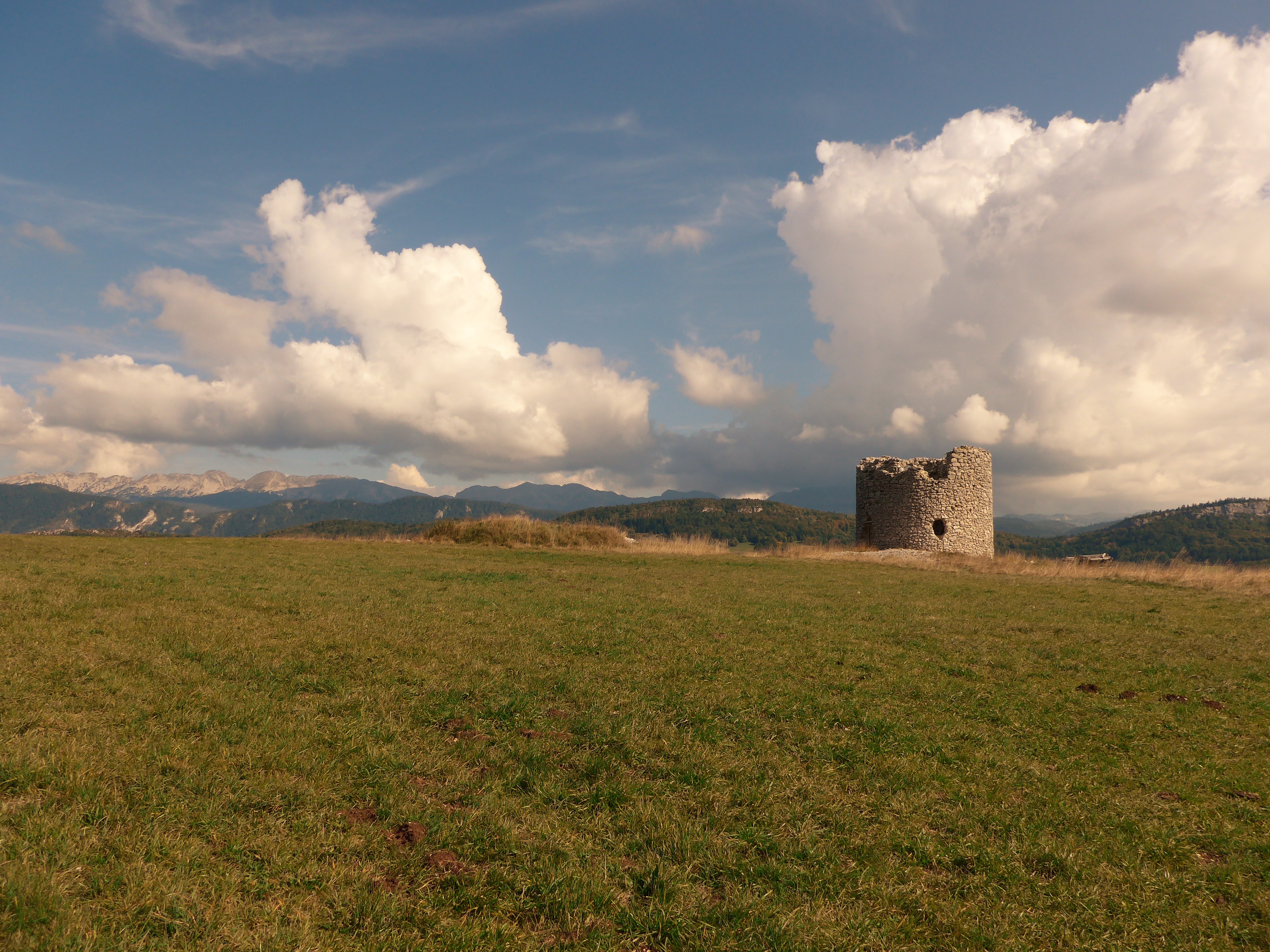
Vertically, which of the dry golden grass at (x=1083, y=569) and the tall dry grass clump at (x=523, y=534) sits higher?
the tall dry grass clump at (x=523, y=534)

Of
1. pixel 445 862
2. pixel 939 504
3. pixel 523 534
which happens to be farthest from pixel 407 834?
pixel 939 504

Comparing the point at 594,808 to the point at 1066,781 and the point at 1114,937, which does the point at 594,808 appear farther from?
Answer: the point at 1066,781

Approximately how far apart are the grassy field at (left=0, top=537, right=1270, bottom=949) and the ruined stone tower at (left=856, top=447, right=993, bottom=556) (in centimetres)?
2907

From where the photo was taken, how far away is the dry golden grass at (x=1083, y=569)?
25750mm

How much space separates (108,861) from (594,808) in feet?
12.2

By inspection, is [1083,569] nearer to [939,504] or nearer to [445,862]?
[939,504]

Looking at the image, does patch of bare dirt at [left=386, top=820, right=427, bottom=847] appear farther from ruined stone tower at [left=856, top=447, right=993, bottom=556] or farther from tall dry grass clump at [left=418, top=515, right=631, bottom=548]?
ruined stone tower at [left=856, top=447, right=993, bottom=556]

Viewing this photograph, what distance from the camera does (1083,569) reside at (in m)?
30.6

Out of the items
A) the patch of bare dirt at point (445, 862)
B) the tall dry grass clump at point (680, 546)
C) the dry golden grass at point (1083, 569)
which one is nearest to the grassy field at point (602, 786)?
the patch of bare dirt at point (445, 862)

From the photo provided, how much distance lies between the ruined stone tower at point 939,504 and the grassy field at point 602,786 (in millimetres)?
29068

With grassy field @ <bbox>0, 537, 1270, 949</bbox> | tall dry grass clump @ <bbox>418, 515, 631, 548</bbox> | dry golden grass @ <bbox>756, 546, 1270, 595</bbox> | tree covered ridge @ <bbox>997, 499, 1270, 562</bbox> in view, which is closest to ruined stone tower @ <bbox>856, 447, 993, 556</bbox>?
dry golden grass @ <bbox>756, 546, 1270, 595</bbox>

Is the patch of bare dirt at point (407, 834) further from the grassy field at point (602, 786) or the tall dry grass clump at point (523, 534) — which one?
the tall dry grass clump at point (523, 534)

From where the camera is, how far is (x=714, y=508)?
16700cm

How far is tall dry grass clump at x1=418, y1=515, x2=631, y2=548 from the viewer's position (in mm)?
38094
